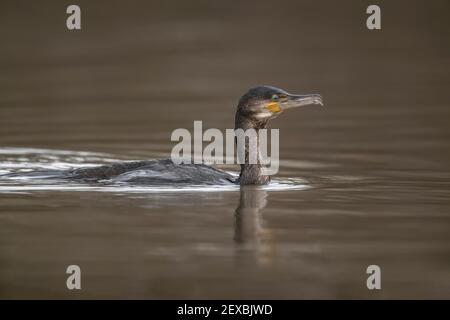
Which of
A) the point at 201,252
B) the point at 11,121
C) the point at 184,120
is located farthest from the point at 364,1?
the point at 201,252

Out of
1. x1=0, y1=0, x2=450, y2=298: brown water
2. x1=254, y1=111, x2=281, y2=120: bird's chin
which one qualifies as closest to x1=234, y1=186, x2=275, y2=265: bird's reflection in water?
x1=0, y1=0, x2=450, y2=298: brown water

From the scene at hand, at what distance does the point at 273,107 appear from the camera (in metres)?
13.0

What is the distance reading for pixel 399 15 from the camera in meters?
29.7

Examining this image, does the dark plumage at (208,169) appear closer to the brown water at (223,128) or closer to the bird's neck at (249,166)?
the bird's neck at (249,166)

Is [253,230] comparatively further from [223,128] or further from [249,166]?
[223,128]

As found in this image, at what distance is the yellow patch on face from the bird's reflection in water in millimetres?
959

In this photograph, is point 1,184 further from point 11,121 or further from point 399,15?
point 399,15

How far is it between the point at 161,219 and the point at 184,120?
8.38 m

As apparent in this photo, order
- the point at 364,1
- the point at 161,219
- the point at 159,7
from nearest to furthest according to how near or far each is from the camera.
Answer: the point at 161,219
the point at 364,1
the point at 159,7

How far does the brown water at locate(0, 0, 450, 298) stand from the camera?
9102 mm

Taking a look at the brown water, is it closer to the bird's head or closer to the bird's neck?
the bird's neck

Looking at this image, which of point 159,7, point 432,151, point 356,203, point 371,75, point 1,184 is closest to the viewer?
point 356,203

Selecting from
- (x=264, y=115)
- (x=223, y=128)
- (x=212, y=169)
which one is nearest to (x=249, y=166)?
(x=212, y=169)

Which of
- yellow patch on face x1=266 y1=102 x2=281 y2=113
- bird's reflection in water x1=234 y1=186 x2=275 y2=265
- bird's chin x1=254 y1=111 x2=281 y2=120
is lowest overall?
bird's reflection in water x1=234 y1=186 x2=275 y2=265
